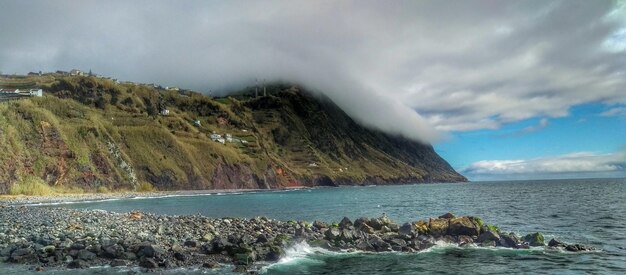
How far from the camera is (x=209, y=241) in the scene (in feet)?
105

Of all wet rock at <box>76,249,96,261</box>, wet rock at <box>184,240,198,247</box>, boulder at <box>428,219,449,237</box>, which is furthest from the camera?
boulder at <box>428,219,449,237</box>

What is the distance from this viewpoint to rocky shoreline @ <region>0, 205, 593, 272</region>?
26125mm

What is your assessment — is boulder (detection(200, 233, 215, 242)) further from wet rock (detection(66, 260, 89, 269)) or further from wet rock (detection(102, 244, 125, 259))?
wet rock (detection(66, 260, 89, 269))

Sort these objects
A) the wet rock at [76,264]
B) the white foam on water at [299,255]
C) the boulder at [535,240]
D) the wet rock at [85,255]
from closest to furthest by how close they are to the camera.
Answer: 1. the wet rock at [76,264]
2. the wet rock at [85,255]
3. the white foam on water at [299,255]
4. the boulder at [535,240]

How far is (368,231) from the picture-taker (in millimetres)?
38094

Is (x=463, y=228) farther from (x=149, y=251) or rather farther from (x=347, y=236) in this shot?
(x=149, y=251)

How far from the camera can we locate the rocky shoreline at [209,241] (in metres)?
26.1

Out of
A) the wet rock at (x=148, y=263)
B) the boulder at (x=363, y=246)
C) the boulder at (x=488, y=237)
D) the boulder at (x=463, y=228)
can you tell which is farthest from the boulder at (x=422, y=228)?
the wet rock at (x=148, y=263)

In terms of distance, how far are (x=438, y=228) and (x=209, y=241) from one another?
63.8ft

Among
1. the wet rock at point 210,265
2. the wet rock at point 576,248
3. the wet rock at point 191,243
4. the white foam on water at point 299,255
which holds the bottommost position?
the white foam on water at point 299,255

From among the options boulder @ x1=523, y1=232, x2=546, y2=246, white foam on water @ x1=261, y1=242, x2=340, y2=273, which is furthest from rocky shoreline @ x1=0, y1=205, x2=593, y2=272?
white foam on water @ x1=261, y1=242, x2=340, y2=273

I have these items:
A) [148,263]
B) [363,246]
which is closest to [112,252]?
[148,263]

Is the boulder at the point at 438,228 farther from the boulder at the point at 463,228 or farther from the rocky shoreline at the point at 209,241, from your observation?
the boulder at the point at 463,228

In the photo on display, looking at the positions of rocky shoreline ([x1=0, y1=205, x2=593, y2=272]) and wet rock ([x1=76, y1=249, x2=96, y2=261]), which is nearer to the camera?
wet rock ([x1=76, y1=249, x2=96, y2=261])
